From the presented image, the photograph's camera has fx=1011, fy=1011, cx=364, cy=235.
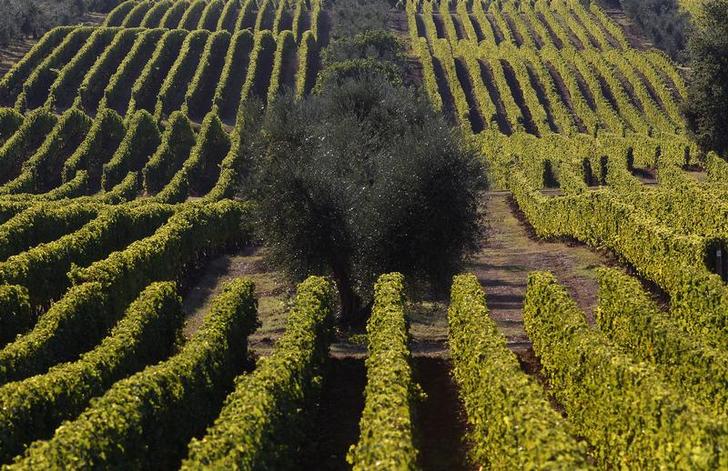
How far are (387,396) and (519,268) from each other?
27024 mm

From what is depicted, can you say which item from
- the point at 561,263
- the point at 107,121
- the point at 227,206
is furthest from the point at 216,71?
the point at 561,263

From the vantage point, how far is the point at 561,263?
47.0 metres

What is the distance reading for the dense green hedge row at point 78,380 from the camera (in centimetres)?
2266

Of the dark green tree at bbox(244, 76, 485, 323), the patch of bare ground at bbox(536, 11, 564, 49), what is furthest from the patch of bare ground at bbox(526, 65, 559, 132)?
the dark green tree at bbox(244, 76, 485, 323)

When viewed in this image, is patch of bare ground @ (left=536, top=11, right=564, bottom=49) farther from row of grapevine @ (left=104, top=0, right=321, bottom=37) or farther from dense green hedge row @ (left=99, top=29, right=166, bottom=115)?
dense green hedge row @ (left=99, top=29, right=166, bottom=115)

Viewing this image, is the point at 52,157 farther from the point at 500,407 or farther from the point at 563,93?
the point at 500,407

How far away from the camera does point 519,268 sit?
1877 inches

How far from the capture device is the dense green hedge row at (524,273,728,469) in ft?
59.7

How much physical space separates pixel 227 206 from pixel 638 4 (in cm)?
10576

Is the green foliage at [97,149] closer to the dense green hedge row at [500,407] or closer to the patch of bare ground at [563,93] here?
the patch of bare ground at [563,93]

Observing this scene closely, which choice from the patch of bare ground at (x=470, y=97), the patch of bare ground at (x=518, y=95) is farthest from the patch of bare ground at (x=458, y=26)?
the patch of bare ground at (x=518, y=95)

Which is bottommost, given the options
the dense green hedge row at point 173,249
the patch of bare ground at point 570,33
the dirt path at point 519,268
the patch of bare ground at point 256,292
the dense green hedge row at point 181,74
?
the patch of bare ground at point 256,292

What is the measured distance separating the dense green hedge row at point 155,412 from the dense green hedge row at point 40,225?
55.4 ft

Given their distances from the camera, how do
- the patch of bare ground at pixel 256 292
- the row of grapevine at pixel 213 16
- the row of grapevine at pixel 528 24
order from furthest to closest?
the row of grapevine at pixel 213 16 → the row of grapevine at pixel 528 24 → the patch of bare ground at pixel 256 292
